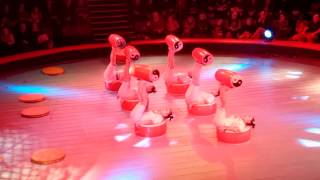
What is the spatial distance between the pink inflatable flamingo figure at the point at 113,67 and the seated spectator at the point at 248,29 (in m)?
→ 4.37

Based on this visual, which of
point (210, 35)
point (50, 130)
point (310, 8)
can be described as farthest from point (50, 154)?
point (310, 8)

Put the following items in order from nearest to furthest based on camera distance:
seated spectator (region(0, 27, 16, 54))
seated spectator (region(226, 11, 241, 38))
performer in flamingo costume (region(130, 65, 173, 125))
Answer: performer in flamingo costume (region(130, 65, 173, 125)) → seated spectator (region(0, 27, 16, 54)) → seated spectator (region(226, 11, 241, 38))

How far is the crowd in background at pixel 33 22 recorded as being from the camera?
1041 cm

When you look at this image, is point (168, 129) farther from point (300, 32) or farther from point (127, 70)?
point (300, 32)

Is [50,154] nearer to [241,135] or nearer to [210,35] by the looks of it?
[241,135]

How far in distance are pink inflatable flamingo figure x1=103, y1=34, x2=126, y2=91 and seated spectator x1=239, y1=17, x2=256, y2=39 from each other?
4.37 metres

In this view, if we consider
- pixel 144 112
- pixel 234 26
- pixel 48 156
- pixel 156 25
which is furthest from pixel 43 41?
pixel 48 156

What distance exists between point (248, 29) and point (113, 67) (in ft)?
15.5

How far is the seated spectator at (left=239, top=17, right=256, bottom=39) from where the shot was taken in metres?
11.4

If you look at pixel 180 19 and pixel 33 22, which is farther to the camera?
pixel 180 19

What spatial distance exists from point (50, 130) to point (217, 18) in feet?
21.5

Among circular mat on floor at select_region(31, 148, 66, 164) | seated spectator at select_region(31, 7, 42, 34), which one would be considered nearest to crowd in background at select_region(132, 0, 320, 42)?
seated spectator at select_region(31, 7, 42, 34)

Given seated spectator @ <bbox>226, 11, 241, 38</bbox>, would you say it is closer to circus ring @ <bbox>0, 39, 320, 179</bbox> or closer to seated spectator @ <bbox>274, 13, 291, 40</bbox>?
seated spectator @ <bbox>274, 13, 291, 40</bbox>

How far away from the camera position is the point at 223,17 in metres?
11.9
